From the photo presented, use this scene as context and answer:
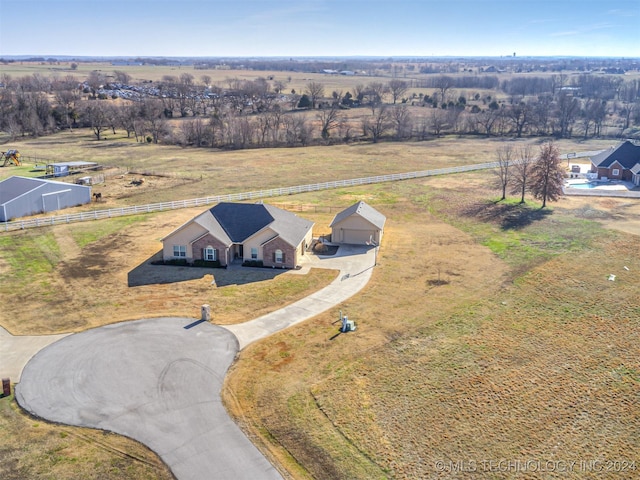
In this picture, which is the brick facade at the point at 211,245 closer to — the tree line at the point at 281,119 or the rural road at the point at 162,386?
the rural road at the point at 162,386

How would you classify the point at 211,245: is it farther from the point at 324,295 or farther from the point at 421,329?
the point at 421,329

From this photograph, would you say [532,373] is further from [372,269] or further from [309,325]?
[372,269]

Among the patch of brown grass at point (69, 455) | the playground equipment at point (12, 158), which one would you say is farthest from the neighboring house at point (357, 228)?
the playground equipment at point (12, 158)

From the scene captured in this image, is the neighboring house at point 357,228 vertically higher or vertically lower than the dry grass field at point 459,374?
higher

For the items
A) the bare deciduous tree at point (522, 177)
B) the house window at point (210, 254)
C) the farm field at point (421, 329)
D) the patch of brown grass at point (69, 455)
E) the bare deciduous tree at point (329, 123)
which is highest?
the bare deciduous tree at point (329, 123)

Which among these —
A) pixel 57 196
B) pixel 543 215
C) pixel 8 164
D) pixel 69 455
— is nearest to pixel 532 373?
pixel 69 455

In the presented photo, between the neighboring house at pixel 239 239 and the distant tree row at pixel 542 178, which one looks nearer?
the neighboring house at pixel 239 239

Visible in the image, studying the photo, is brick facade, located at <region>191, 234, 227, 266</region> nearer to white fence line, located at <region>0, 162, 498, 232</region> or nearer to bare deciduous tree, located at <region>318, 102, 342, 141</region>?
white fence line, located at <region>0, 162, 498, 232</region>
